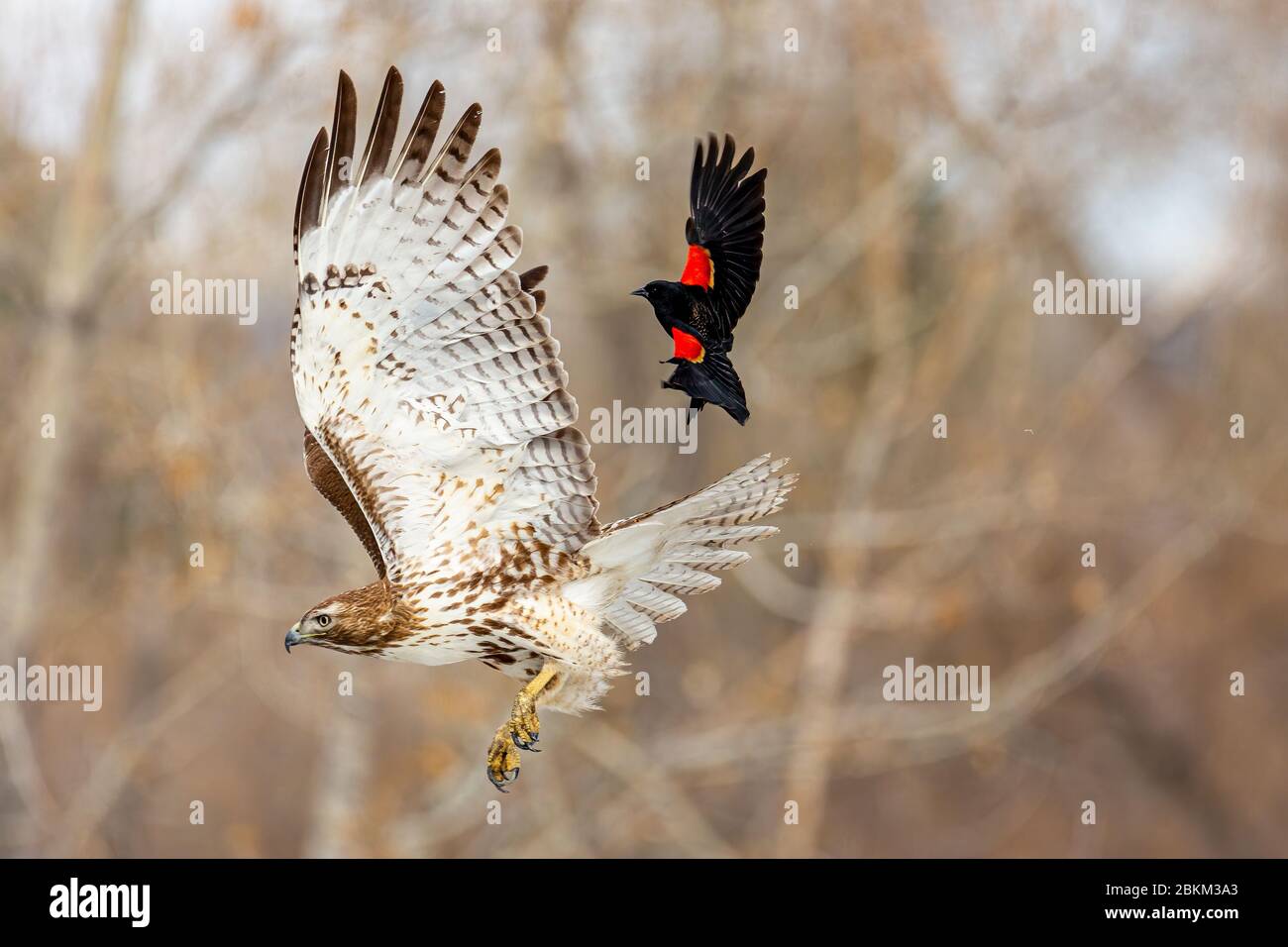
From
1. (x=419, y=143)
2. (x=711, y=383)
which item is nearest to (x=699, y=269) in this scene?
(x=711, y=383)

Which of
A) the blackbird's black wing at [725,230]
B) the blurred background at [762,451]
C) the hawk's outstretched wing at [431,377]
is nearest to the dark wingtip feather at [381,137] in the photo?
the hawk's outstretched wing at [431,377]

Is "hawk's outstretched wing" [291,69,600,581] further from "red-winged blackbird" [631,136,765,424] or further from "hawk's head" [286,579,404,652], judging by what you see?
"red-winged blackbird" [631,136,765,424]

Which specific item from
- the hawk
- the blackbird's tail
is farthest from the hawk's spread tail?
the blackbird's tail

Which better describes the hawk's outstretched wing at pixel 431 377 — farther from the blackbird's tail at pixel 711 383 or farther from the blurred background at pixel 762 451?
the blurred background at pixel 762 451

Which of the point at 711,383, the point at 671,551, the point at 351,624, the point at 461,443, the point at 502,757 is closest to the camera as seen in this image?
the point at 711,383

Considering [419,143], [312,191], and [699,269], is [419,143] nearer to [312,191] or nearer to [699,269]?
[312,191]

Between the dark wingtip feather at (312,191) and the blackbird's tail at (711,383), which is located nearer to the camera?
the blackbird's tail at (711,383)

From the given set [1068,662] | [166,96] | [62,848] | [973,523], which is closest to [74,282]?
[166,96]

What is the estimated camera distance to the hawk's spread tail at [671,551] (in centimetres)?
426

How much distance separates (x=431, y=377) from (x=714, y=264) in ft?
3.51

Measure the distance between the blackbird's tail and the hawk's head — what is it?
1.24 m

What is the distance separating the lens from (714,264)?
146 inches

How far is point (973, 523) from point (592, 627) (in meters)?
13.4

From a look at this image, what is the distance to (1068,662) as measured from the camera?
17031mm
